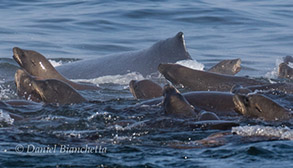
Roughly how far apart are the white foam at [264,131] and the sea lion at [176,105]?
0.83m

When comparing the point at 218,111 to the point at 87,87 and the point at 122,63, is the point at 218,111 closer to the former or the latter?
the point at 87,87

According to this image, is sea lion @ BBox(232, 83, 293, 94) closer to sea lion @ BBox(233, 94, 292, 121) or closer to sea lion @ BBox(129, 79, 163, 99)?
sea lion @ BBox(129, 79, 163, 99)

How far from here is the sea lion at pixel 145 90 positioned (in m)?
7.59

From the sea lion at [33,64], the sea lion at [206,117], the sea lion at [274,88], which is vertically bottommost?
the sea lion at [274,88]

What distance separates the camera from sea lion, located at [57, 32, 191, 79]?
9312mm

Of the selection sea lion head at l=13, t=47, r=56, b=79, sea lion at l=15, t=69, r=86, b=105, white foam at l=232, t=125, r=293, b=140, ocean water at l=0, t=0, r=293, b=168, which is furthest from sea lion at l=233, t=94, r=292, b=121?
sea lion head at l=13, t=47, r=56, b=79

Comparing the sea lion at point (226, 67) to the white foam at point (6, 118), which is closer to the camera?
the white foam at point (6, 118)

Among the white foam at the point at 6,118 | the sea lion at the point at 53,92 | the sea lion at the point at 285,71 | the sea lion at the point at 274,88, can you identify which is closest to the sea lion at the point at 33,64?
the sea lion at the point at 53,92

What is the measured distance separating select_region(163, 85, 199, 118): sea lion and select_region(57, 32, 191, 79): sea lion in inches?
114

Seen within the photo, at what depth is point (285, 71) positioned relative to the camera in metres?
10.1

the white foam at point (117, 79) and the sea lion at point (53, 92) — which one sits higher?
the sea lion at point (53, 92)

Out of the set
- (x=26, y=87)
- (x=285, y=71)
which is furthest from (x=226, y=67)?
(x=26, y=87)

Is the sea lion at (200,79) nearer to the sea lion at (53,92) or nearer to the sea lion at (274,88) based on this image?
the sea lion at (274,88)

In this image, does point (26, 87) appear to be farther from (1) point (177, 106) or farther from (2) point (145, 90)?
(1) point (177, 106)
